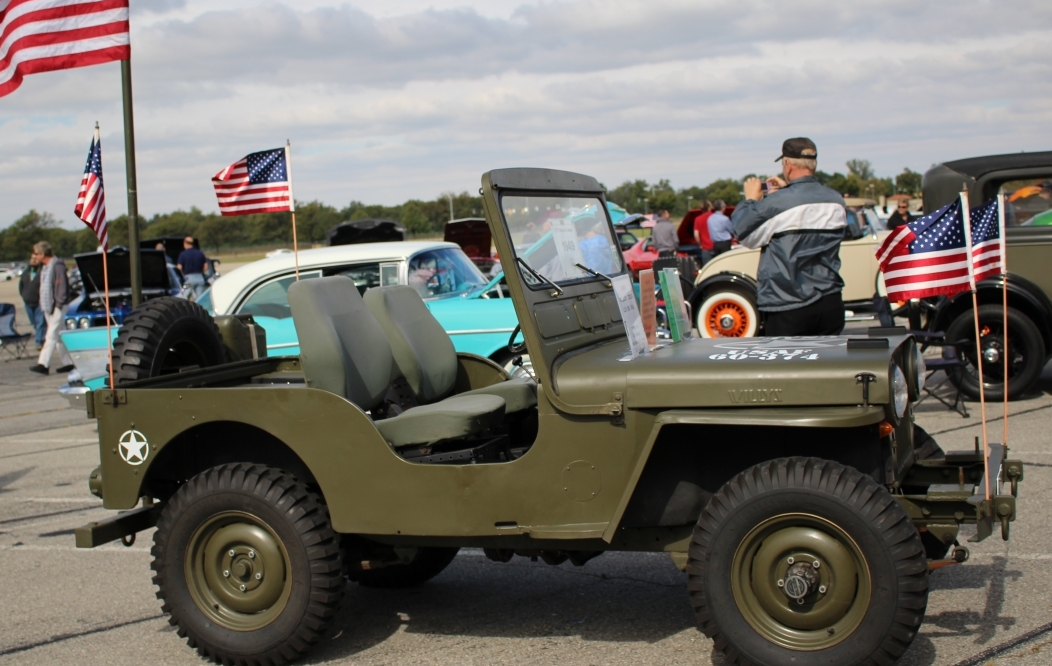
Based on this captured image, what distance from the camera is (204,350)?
5102 millimetres

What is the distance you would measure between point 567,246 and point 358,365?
40.5 inches

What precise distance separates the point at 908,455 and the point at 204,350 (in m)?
3.27

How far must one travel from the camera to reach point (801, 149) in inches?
227

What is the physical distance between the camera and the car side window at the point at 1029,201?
8680 mm

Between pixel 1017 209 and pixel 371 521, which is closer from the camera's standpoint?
pixel 371 521

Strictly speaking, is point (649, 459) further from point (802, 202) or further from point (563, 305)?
point (802, 202)

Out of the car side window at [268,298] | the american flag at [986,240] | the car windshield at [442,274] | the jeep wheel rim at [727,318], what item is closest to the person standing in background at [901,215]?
the jeep wheel rim at [727,318]

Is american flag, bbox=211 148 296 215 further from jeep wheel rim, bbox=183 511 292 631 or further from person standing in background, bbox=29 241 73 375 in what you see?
person standing in background, bbox=29 241 73 375

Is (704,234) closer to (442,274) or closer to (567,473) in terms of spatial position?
(442,274)

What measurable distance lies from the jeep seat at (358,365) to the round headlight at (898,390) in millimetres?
1507

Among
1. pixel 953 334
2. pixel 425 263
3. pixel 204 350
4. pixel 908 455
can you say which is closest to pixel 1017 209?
pixel 953 334

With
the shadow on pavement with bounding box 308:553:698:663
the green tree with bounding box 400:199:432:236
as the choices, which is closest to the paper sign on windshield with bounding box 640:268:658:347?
the shadow on pavement with bounding box 308:553:698:663

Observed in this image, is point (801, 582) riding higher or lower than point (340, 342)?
lower

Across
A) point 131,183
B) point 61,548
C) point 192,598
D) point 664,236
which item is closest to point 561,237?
point 192,598
